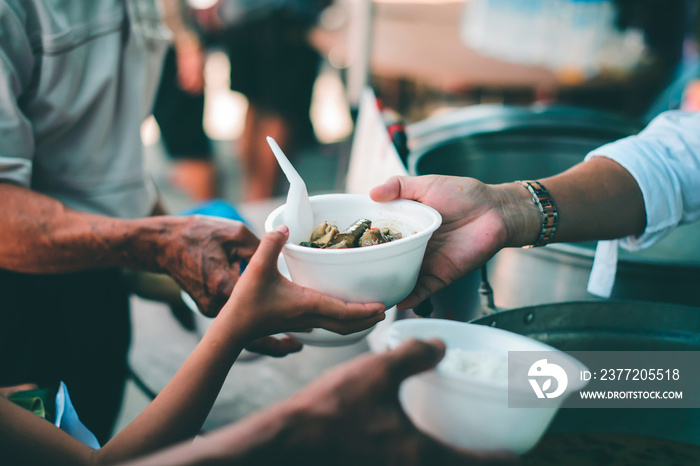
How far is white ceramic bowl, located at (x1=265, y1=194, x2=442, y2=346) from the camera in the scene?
0.81 meters

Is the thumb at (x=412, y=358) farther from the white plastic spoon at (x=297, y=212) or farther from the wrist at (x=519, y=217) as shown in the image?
the wrist at (x=519, y=217)

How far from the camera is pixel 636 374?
1.05 m

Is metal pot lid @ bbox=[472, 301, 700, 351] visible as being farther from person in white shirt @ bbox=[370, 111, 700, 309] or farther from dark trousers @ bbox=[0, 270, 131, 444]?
dark trousers @ bbox=[0, 270, 131, 444]

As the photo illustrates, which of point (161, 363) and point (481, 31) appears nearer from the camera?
point (161, 363)

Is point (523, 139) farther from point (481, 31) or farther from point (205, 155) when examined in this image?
point (205, 155)

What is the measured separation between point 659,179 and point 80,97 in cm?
161

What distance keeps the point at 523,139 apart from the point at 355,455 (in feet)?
5.30

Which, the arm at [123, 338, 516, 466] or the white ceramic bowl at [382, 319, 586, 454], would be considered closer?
the arm at [123, 338, 516, 466]

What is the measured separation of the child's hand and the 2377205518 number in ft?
1.89

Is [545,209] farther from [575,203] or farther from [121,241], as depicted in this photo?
[121,241]

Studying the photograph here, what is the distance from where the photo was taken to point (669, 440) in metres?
1.00

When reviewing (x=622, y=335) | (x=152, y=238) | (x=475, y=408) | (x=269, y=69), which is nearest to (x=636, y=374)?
(x=622, y=335)

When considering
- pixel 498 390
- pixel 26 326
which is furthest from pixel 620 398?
pixel 26 326

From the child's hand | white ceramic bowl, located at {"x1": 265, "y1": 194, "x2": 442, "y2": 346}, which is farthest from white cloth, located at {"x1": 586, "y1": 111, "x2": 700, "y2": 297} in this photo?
the child's hand
